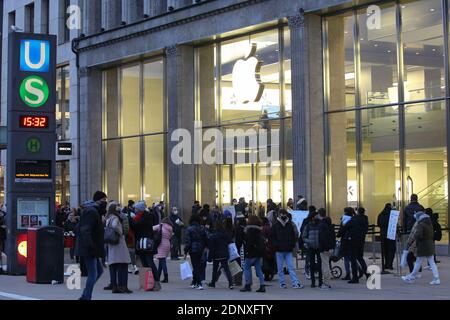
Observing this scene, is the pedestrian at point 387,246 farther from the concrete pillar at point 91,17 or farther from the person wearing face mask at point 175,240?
the concrete pillar at point 91,17

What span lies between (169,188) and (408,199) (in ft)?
38.2

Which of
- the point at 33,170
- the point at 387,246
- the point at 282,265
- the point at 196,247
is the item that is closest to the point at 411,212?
the point at 387,246

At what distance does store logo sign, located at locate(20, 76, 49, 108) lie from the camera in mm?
21172

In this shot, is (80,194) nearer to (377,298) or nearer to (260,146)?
(260,146)

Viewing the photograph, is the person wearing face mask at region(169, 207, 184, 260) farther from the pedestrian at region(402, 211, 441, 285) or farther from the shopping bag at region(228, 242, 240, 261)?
the pedestrian at region(402, 211, 441, 285)

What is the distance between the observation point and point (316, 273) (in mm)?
20062

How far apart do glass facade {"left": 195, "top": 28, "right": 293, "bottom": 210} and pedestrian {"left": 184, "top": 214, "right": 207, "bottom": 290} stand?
12.6m

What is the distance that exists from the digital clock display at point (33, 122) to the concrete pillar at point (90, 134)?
751 inches

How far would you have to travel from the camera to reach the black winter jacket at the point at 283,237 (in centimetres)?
1798

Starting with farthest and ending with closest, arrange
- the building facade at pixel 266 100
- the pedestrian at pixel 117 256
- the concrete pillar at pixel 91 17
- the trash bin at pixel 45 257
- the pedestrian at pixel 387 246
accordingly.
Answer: the concrete pillar at pixel 91 17 < the building facade at pixel 266 100 < the pedestrian at pixel 387 246 < the trash bin at pixel 45 257 < the pedestrian at pixel 117 256

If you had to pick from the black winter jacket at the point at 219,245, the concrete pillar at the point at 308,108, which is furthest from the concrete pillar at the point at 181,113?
the black winter jacket at the point at 219,245

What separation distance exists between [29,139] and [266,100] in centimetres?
1277

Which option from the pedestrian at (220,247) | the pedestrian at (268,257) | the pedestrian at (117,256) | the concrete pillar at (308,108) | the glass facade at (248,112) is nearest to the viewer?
the pedestrian at (117,256)
